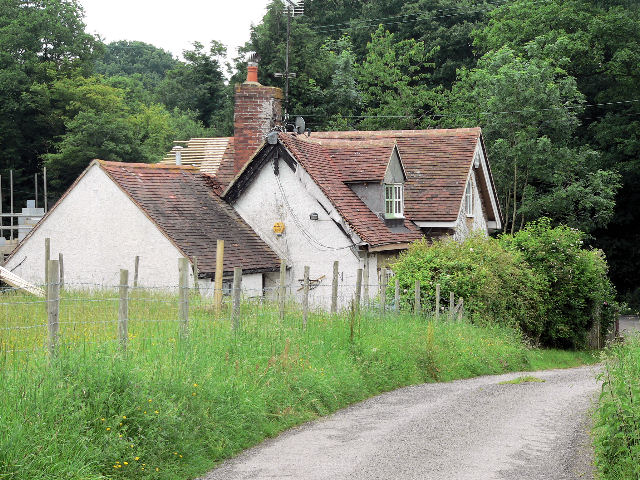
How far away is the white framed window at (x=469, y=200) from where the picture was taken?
114 feet

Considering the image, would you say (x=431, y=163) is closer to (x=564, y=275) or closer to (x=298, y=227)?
(x=564, y=275)

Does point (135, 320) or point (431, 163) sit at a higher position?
point (431, 163)

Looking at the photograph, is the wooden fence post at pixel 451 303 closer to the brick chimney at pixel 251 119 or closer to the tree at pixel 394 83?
the brick chimney at pixel 251 119

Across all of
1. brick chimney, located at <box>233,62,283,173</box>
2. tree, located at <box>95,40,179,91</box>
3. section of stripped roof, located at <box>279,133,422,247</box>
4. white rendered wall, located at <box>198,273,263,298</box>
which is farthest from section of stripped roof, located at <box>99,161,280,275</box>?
tree, located at <box>95,40,179,91</box>

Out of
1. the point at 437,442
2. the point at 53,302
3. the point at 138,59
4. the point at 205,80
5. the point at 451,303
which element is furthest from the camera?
the point at 138,59

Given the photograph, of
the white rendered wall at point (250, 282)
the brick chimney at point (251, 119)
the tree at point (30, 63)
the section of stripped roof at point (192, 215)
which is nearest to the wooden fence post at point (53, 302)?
the section of stripped roof at point (192, 215)

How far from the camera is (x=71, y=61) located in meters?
66.2

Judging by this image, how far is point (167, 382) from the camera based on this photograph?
1100 centimetres

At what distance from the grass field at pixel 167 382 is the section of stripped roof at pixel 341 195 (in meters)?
10.7

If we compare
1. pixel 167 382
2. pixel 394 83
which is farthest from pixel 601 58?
pixel 167 382

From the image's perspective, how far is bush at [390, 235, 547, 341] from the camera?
2511 cm

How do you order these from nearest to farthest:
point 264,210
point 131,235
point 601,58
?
point 131,235 → point 264,210 → point 601,58

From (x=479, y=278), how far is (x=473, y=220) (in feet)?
34.4

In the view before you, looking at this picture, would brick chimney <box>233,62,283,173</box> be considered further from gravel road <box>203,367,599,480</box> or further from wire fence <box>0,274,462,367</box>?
gravel road <box>203,367,599,480</box>
